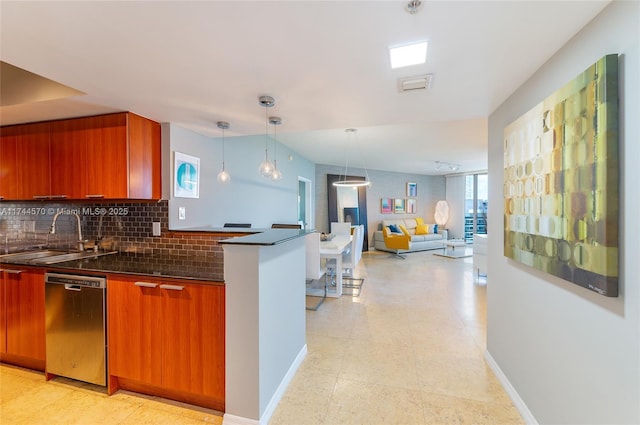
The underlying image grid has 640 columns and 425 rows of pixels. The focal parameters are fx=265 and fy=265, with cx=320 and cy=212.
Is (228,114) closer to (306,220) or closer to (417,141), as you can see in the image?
(417,141)

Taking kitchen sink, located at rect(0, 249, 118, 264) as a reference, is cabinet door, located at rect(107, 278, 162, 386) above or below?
below

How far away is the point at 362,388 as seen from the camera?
1.94 m

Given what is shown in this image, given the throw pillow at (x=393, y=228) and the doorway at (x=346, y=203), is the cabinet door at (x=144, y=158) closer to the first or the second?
the doorway at (x=346, y=203)

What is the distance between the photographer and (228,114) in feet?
7.48

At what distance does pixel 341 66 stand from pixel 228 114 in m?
1.20

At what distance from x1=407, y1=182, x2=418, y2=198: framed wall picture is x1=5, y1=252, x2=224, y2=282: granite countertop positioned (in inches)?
314

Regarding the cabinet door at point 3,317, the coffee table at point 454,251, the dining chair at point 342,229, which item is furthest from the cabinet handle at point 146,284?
the coffee table at point 454,251

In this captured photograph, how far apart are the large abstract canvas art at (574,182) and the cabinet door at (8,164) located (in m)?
4.24

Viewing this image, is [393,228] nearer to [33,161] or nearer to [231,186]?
[231,186]

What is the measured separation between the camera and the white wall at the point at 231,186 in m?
2.61

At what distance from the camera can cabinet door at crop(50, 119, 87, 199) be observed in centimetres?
234

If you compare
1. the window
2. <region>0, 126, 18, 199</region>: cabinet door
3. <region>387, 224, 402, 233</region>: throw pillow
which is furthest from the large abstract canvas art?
the window

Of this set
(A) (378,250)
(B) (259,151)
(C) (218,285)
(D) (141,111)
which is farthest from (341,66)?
(A) (378,250)

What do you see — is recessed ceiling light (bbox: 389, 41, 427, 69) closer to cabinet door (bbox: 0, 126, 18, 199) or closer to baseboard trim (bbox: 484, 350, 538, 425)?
baseboard trim (bbox: 484, 350, 538, 425)
